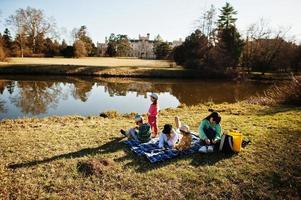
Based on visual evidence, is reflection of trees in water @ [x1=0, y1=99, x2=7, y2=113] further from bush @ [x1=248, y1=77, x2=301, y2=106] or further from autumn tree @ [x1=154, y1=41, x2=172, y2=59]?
autumn tree @ [x1=154, y1=41, x2=172, y2=59]

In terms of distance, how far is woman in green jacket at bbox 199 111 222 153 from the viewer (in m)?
7.89

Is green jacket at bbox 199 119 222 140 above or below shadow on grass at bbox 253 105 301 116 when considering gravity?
above

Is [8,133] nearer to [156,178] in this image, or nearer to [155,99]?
[155,99]

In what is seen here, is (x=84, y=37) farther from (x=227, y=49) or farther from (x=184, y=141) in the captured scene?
(x=184, y=141)

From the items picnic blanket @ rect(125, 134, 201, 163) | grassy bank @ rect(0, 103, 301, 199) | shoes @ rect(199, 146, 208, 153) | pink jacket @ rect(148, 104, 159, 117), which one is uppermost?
pink jacket @ rect(148, 104, 159, 117)

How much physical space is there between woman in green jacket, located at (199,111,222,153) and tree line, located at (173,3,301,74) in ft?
112

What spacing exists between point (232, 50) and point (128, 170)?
39.1 metres

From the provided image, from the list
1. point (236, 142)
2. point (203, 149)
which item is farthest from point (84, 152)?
point (236, 142)

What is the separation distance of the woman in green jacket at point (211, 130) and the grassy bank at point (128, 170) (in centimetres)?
60

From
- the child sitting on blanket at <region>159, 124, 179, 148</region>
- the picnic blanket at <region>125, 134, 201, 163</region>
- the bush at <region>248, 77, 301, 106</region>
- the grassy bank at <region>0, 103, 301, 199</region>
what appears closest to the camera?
the grassy bank at <region>0, 103, 301, 199</region>

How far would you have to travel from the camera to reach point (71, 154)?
732cm

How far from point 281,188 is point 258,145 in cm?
235

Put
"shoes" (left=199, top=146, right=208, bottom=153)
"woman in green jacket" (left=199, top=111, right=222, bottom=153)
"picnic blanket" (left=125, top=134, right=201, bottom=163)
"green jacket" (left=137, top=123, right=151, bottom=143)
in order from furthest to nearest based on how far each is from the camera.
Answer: "green jacket" (left=137, top=123, right=151, bottom=143)
"woman in green jacket" (left=199, top=111, right=222, bottom=153)
"shoes" (left=199, top=146, right=208, bottom=153)
"picnic blanket" (left=125, top=134, right=201, bottom=163)

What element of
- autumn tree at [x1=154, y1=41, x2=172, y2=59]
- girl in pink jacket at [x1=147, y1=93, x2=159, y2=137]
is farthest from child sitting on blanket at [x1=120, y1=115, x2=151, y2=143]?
autumn tree at [x1=154, y1=41, x2=172, y2=59]
